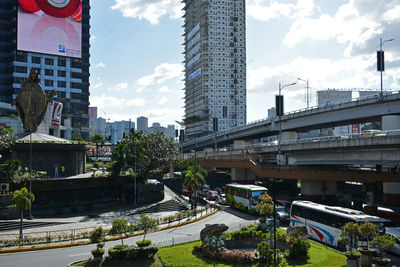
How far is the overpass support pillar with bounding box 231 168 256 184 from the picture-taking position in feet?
233

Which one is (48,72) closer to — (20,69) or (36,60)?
(36,60)

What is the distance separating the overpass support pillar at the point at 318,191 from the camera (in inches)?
1984

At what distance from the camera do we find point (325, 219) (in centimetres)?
2989

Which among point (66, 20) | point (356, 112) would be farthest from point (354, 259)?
point (66, 20)

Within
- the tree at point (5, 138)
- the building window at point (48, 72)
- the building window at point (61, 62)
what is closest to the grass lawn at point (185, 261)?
the tree at point (5, 138)

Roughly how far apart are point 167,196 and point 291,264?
116 ft

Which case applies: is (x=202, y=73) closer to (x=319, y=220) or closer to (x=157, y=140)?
(x=157, y=140)

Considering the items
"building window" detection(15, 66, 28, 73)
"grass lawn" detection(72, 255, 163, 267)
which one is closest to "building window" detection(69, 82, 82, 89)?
"building window" detection(15, 66, 28, 73)

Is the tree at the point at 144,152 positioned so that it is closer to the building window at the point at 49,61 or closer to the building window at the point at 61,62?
the building window at the point at 49,61

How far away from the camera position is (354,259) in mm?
20844

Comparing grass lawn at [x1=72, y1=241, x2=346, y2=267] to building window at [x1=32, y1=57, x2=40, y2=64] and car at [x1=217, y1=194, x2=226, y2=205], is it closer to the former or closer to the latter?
car at [x1=217, y1=194, x2=226, y2=205]

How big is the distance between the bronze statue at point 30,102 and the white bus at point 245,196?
3227 centimetres

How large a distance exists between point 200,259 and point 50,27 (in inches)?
4261

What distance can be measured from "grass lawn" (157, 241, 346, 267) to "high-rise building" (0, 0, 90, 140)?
333 ft
